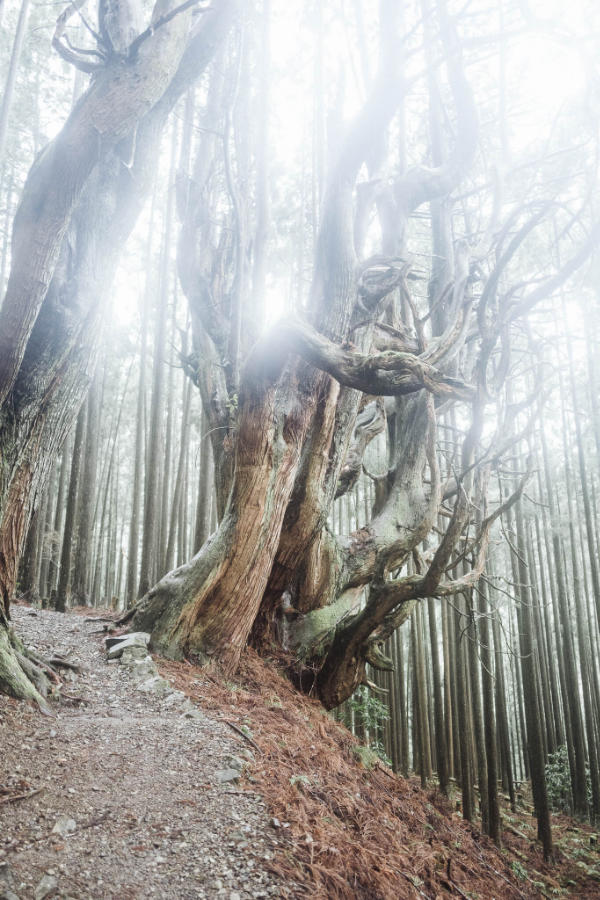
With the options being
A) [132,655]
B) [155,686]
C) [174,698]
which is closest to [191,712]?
[174,698]

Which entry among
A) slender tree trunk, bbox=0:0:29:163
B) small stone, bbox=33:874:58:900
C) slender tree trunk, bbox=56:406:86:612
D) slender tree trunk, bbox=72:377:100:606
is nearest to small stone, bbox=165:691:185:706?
small stone, bbox=33:874:58:900

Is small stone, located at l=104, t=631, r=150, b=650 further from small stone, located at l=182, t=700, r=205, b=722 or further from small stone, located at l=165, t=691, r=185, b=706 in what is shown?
small stone, located at l=182, t=700, r=205, b=722

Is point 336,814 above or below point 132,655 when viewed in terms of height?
below

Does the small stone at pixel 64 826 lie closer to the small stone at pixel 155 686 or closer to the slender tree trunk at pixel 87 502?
the small stone at pixel 155 686

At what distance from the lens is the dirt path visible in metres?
1.82

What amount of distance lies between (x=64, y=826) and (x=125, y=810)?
0.93ft

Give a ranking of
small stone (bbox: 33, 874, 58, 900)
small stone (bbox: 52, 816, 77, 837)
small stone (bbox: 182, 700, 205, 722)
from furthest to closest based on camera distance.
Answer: small stone (bbox: 182, 700, 205, 722) → small stone (bbox: 52, 816, 77, 837) → small stone (bbox: 33, 874, 58, 900)

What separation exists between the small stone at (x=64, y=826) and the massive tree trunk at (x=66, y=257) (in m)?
1.09

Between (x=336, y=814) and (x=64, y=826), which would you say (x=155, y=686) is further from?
(x=64, y=826)

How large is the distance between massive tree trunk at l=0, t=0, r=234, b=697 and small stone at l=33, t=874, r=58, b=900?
140cm

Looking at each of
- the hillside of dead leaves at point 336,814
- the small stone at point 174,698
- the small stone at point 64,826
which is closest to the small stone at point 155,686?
the small stone at point 174,698

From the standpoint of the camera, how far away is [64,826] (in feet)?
6.61

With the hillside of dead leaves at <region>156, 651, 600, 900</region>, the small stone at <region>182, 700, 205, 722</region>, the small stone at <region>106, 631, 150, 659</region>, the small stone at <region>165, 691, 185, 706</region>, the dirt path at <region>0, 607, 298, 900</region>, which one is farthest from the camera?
the small stone at <region>106, 631, 150, 659</region>

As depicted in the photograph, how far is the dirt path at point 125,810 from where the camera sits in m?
1.82
